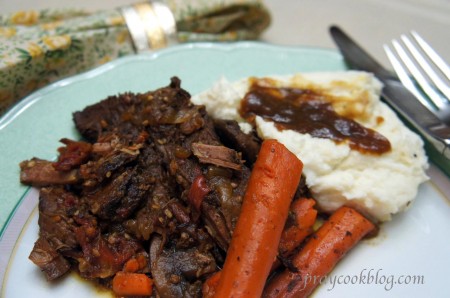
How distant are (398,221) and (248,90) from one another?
6.55 feet

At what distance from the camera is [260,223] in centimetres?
305

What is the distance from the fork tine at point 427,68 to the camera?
4516 mm

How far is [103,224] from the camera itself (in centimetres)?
346

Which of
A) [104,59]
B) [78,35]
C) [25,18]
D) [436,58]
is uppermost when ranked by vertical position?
[25,18]

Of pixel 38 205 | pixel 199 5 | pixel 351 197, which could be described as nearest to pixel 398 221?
pixel 351 197

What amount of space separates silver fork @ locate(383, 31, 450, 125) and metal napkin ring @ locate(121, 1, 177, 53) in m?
2.84

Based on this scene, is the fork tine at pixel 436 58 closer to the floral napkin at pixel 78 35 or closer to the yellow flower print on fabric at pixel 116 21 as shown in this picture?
the floral napkin at pixel 78 35

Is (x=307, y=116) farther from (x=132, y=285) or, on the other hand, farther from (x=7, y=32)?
(x=7, y=32)

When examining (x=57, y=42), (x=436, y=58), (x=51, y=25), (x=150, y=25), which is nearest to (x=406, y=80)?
(x=436, y=58)

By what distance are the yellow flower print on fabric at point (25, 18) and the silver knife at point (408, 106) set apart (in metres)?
4.21

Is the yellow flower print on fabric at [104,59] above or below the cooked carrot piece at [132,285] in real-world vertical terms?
above

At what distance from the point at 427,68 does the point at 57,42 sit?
4337mm

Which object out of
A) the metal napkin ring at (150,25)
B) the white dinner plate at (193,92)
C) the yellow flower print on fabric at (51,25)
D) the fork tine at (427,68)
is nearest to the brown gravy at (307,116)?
the white dinner plate at (193,92)

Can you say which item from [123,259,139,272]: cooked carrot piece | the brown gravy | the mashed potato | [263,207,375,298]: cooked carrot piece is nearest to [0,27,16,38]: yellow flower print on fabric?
the mashed potato
